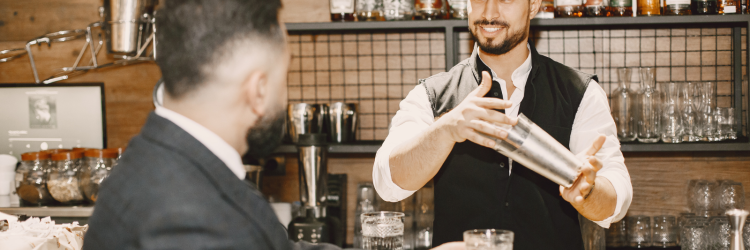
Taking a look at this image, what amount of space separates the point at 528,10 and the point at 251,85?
1.07 m

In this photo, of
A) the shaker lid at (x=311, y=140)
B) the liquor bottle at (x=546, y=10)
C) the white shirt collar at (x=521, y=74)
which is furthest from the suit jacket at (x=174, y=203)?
the liquor bottle at (x=546, y=10)

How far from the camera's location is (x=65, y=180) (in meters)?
2.22

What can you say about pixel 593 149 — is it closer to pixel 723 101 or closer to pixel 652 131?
pixel 652 131

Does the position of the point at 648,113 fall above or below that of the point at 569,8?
below

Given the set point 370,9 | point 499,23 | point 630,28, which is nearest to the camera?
point 499,23

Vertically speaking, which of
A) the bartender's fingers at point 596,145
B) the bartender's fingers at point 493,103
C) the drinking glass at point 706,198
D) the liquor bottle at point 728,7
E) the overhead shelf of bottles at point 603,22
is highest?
the liquor bottle at point 728,7

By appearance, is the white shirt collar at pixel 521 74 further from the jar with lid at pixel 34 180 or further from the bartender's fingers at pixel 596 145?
the jar with lid at pixel 34 180

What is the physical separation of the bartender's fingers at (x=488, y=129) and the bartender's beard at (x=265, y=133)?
39 centimetres

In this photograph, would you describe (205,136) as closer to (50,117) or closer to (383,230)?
(383,230)

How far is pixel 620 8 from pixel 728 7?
0.38m

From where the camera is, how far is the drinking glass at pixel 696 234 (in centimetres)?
194

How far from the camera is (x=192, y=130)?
688 millimetres

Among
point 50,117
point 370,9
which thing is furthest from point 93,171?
point 370,9

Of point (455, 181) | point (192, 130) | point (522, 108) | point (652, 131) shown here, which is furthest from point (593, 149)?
point (652, 131)
